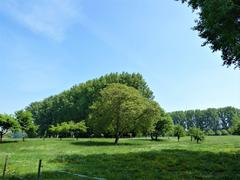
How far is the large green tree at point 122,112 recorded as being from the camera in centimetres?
6444

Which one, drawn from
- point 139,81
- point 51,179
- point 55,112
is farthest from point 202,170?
point 55,112

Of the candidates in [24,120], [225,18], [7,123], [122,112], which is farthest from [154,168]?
[24,120]

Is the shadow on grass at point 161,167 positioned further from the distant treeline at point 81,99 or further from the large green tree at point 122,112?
the distant treeline at point 81,99

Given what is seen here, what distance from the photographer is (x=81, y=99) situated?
121 m

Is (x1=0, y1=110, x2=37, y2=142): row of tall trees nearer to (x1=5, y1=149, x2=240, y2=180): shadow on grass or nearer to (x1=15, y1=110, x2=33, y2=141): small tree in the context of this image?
(x1=15, y1=110, x2=33, y2=141): small tree

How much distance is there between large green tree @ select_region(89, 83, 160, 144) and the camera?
6444cm

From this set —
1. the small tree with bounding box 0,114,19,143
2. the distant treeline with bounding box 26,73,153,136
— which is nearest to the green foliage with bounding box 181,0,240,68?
the small tree with bounding box 0,114,19,143

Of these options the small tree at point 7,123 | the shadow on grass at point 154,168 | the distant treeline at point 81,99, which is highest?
the distant treeline at point 81,99

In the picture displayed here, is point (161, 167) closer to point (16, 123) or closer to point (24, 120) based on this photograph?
point (16, 123)

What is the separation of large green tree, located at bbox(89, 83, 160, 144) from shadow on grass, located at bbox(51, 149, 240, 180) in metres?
34.1

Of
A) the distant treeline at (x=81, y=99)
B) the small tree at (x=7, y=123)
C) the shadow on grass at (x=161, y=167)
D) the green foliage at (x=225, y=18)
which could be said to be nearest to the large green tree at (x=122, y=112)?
the small tree at (x=7, y=123)

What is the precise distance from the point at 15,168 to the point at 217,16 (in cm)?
1752

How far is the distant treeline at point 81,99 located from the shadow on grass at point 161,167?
76.8 meters

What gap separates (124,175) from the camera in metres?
19.7
